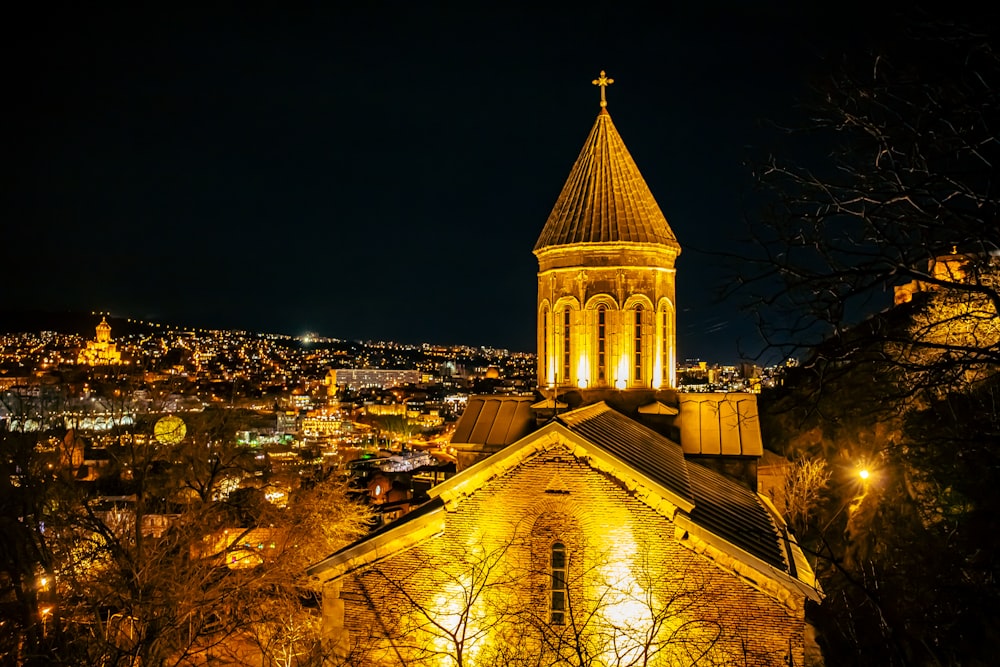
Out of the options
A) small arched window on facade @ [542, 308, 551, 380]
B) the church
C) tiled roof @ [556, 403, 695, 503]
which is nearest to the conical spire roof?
small arched window on facade @ [542, 308, 551, 380]

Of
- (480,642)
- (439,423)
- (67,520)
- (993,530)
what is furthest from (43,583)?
(439,423)

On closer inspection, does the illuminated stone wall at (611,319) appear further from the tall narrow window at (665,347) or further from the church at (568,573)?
the church at (568,573)

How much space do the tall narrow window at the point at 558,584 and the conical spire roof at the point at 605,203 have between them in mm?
9976

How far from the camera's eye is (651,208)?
19750mm

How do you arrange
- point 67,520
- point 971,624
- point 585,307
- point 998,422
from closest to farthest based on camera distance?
point 998,422, point 971,624, point 67,520, point 585,307

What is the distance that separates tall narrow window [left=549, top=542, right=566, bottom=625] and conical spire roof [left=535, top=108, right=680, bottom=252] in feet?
32.7

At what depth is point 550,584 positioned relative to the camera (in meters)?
10.4

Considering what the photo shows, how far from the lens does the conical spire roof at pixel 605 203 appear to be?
62.7 feet

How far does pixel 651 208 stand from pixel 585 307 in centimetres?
319

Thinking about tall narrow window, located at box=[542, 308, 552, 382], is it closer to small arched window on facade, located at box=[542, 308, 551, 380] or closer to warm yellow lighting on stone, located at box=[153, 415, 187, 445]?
small arched window on facade, located at box=[542, 308, 551, 380]

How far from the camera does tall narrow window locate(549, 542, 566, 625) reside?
10.5 meters

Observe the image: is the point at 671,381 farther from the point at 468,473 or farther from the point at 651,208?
the point at 468,473

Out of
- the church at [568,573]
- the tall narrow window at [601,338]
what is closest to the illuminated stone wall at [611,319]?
the tall narrow window at [601,338]

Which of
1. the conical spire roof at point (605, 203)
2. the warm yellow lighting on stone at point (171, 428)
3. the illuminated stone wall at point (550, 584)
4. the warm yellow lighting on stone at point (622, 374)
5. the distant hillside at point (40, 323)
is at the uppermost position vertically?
the distant hillside at point (40, 323)
